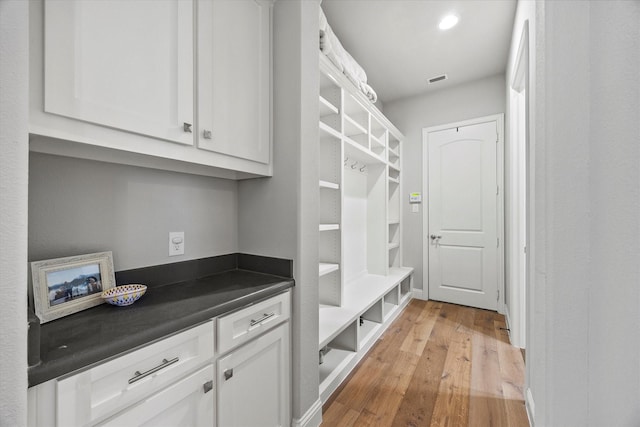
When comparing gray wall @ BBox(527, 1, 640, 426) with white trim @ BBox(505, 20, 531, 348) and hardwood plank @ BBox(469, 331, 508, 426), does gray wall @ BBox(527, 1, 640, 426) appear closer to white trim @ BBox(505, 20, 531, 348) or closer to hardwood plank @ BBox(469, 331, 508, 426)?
hardwood plank @ BBox(469, 331, 508, 426)

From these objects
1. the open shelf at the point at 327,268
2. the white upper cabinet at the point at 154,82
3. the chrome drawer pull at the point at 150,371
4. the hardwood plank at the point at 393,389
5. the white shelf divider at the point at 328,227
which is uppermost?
the white upper cabinet at the point at 154,82

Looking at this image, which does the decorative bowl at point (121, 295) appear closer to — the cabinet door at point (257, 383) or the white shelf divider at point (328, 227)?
the cabinet door at point (257, 383)

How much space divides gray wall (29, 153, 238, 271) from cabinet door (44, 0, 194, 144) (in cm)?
35

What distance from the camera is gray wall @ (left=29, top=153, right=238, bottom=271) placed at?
3.16ft

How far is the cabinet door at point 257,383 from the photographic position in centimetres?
105

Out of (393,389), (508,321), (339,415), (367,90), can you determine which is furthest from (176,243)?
(508,321)

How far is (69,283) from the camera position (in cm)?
94

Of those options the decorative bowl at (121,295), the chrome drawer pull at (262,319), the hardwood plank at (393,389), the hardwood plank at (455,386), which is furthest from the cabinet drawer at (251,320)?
the hardwood plank at (455,386)

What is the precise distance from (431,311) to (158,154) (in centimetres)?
324

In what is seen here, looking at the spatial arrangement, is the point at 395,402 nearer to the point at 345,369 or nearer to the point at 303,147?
the point at 345,369

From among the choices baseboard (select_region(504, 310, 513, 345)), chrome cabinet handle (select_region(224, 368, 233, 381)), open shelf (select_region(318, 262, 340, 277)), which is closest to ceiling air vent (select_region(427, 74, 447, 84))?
open shelf (select_region(318, 262, 340, 277))

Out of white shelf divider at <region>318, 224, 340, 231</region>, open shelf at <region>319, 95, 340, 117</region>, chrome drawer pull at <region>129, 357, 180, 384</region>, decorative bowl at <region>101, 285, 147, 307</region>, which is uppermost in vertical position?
open shelf at <region>319, 95, 340, 117</region>

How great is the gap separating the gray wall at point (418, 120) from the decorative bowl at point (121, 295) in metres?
3.28

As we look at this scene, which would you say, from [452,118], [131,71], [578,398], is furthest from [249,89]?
[452,118]
